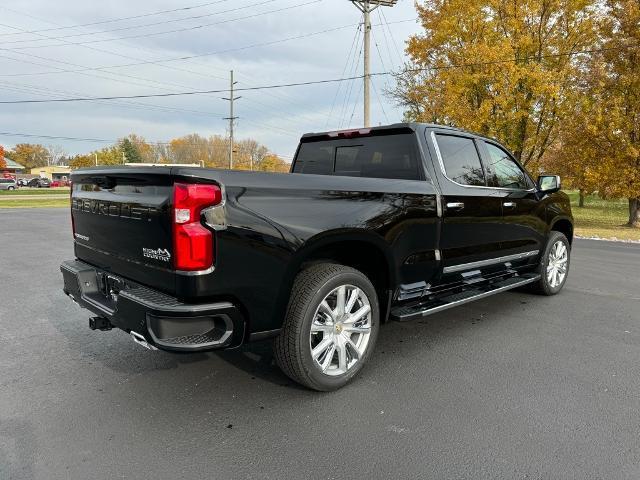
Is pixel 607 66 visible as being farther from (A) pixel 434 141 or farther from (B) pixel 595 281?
(A) pixel 434 141

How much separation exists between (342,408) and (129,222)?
1.79 metres

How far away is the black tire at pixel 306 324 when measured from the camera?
2.85 metres

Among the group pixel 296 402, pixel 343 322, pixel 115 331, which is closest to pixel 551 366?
pixel 343 322

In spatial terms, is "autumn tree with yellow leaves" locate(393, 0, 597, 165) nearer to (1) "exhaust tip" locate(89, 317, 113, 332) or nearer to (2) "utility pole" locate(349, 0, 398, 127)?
(2) "utility pole" locate(349, 0, 398, 127)

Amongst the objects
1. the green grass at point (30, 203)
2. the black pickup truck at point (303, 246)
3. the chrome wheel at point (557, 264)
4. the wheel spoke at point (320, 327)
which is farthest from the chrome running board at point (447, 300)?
the green grass at point (30, 203)

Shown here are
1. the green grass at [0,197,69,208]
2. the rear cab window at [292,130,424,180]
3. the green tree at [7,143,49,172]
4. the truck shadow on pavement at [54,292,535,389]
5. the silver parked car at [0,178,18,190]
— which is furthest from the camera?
the green tree at [7,143,49,172]

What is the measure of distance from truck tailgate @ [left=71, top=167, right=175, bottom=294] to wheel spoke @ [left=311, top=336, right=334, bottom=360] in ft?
3.36

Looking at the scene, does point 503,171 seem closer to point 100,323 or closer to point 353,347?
point 353,347

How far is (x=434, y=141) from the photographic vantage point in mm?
3986

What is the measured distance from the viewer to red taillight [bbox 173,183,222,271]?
2.41m

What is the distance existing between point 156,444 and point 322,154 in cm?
308

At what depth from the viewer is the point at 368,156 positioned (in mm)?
4172

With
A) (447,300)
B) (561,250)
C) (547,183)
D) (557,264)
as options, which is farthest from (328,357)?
(561,250)

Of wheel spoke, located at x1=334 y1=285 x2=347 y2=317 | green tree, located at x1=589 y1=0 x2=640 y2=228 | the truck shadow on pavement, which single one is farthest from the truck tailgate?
green tree, located at x1=589 y1=0 x2=640 y2=228
